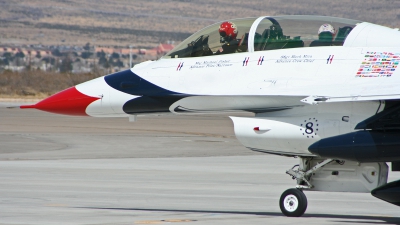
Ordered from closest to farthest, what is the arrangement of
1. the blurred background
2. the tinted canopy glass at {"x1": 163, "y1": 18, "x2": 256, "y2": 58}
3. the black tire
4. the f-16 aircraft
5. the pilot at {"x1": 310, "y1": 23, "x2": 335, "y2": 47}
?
the f-16 aircraft < the pilot at {"x1": 310, "y1": 23, "x2": 335, "y2": 47} < the black tire < the tinted canopy glass at {"x1": 163, "y1": 18, "x2": 256, "y2": 58} < the blurred background

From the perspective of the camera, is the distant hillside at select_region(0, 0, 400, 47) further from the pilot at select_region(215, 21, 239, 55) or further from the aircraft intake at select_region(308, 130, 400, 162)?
the aircraft intake at select_region(308, 130, 400, 162)

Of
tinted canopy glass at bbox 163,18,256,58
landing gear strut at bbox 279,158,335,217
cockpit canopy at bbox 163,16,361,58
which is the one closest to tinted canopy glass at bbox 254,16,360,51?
cockpit canopy at bbox 163,16,361,58

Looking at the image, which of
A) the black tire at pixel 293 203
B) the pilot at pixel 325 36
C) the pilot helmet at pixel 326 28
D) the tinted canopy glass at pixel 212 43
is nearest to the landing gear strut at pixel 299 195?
the black tire at pixel 293 203

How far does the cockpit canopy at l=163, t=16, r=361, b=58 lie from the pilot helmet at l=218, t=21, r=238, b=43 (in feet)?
0.16

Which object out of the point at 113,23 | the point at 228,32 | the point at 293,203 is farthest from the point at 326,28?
the point at 113,23

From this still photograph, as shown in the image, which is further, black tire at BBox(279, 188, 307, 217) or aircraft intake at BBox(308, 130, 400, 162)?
black tire at BBox(279, 188, 307, 217)

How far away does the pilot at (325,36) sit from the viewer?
1171cm

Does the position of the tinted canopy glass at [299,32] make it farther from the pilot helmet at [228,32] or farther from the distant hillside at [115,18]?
the distant hillside at [115,18]

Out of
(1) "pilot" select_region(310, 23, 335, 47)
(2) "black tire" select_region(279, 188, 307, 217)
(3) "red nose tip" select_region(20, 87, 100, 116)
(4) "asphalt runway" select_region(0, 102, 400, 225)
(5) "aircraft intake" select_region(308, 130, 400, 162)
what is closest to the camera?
(5) "aircraft intake" select_region(308, 130, 400, 162)

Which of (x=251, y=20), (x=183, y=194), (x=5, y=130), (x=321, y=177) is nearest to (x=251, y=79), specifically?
(x=251, y=20)

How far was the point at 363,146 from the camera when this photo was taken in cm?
1094

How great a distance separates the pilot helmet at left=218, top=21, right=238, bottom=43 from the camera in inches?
485

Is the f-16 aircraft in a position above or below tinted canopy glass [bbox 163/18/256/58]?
below

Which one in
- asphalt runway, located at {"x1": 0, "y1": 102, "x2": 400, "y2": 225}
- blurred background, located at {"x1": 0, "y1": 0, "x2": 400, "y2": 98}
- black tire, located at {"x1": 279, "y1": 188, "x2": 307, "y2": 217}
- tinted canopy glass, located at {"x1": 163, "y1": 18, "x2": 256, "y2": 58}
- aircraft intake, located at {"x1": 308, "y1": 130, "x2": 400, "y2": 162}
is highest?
blurred background, located at {"x1": 0, "y1": 0, "x2": 400, "y2": 98}
